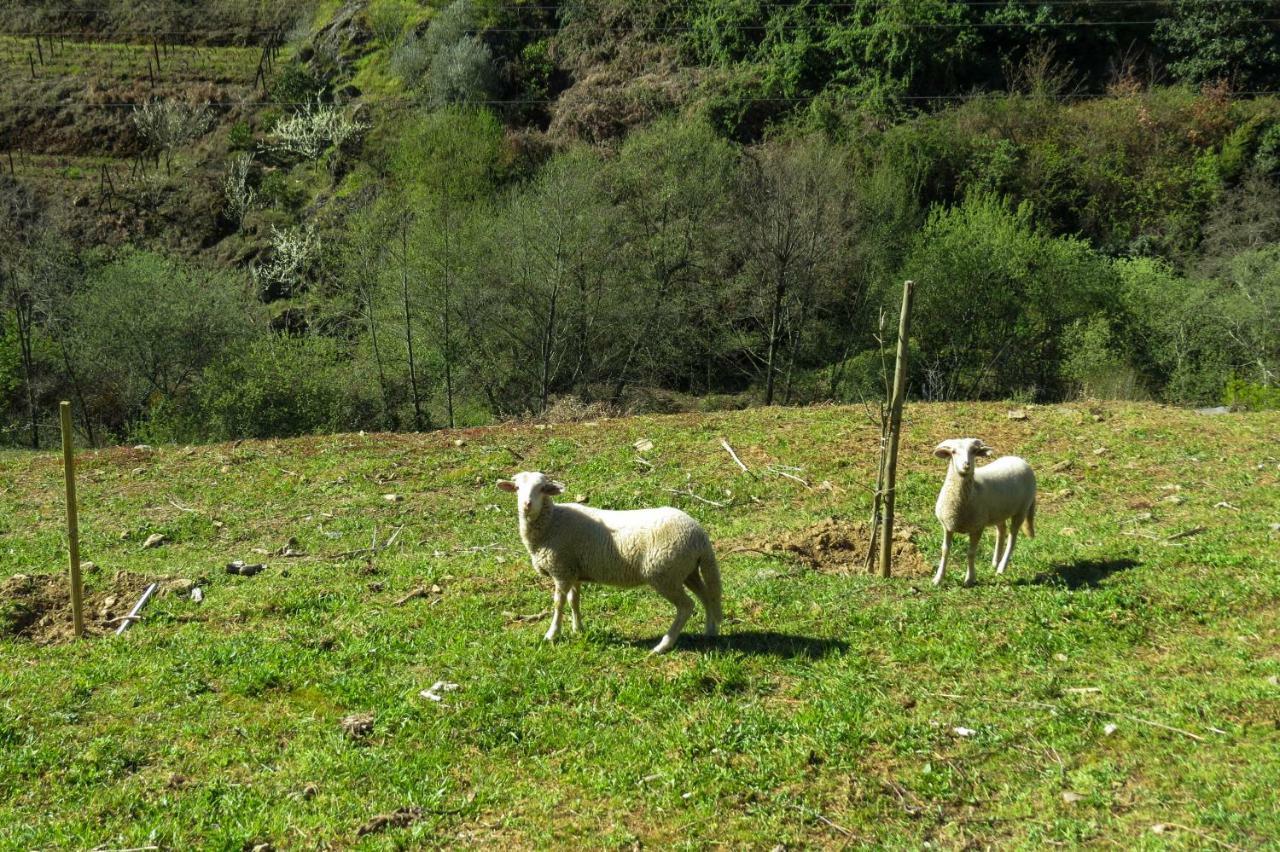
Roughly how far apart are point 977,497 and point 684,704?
5.30 m

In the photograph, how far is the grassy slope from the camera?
6.32m

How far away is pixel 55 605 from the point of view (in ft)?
36.9

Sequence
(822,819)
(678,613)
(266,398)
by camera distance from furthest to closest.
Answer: (266,398) < (678,613) < (822,819)

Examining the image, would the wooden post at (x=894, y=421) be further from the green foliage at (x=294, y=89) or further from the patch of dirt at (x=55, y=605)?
the green foliage at (x=294, y=89)

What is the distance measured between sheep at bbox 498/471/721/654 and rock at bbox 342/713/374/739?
220 cm

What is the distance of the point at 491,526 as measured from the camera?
15.7 meters

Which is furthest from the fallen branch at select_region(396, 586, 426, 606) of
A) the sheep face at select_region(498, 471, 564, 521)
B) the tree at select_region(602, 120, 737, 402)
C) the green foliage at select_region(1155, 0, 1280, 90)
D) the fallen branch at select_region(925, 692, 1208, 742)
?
the green foliage at select_region(1155, 0, 1280, 90)

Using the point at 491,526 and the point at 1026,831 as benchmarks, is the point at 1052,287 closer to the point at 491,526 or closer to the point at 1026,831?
the point at 491,526

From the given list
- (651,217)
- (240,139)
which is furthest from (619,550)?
(240,139)

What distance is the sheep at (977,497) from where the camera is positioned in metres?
10.9

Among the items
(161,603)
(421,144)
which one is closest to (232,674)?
(161,603)

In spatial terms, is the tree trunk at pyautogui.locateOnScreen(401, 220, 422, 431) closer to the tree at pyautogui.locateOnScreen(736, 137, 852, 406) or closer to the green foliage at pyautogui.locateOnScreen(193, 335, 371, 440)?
the green foliage at pyautogui.locateOnScreen(193, 335, 371, 440)

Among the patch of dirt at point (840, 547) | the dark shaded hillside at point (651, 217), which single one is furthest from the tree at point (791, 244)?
the patch of dirt at point (840, 547)

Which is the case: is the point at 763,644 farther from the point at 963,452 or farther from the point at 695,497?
the point at 695,497
